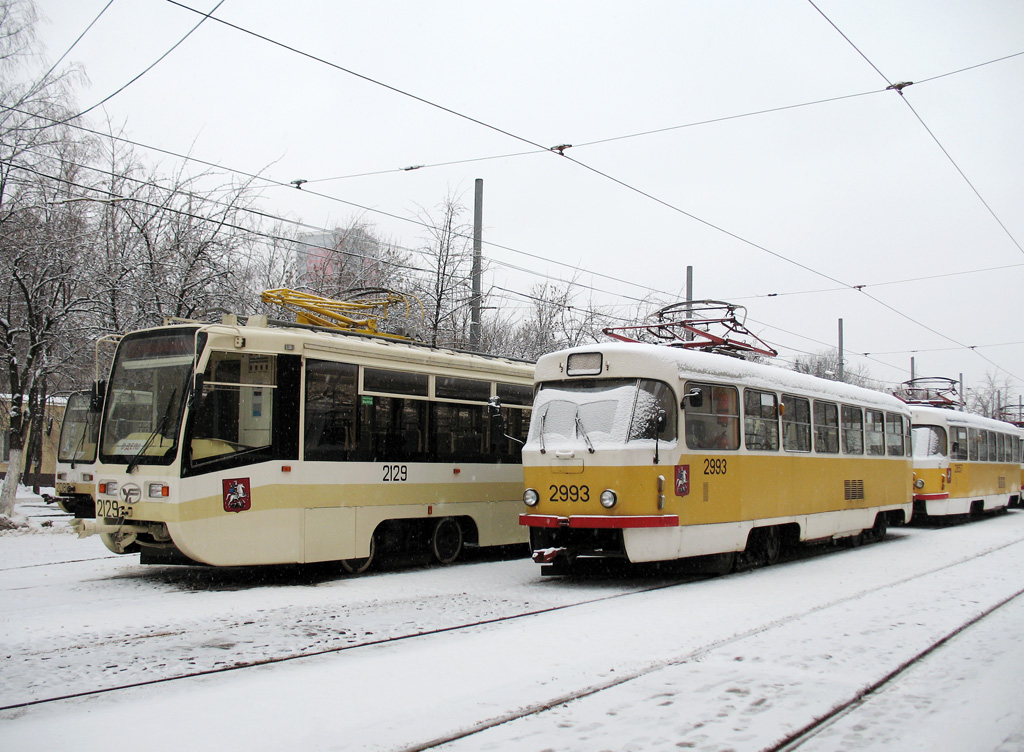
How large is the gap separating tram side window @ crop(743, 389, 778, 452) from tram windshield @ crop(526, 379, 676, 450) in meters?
1.79

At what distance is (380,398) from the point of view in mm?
11859

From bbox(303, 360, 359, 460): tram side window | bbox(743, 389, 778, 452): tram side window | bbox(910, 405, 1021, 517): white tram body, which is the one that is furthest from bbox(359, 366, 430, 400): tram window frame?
bbox(910, 405, 1021, 517): white tram body

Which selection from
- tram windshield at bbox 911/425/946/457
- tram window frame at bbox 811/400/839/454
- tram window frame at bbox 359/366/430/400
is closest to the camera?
tram window frame at bbox 359/366/430/400

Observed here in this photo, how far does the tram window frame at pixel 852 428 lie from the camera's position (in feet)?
51.4

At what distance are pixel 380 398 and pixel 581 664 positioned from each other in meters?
5.79

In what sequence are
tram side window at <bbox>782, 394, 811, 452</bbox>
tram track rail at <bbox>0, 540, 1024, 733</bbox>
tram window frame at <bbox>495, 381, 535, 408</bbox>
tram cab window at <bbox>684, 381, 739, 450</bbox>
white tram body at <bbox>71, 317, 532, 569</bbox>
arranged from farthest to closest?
tram window frame at <bbox>495, 381, 535, 408</bbox>
tram side window at <bbox>782, 394, 811, 452</bbox>
tram cab window at <bbox>684, 381, 739, 450</bbox>
white tram body at <bbox>71, 317, 532, 569</bbox>
tram track rail at <bbox>0, 540, 1024, 733</bbox>

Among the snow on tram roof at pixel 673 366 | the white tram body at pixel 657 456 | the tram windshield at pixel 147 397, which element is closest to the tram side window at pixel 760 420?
the white tram body at pixel 657 456

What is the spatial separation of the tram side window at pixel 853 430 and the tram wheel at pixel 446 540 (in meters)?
6.92

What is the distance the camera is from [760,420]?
12828 mm

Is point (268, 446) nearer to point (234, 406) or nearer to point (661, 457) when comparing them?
point (234, 406)

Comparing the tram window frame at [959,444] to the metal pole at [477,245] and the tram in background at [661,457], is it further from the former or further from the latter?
the metal pole at [477,245]

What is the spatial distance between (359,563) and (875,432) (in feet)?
33.6

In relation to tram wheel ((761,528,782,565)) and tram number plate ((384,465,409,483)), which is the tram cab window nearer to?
tram wheel ((761,528,782,565))

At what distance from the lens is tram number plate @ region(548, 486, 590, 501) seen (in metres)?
10.9
